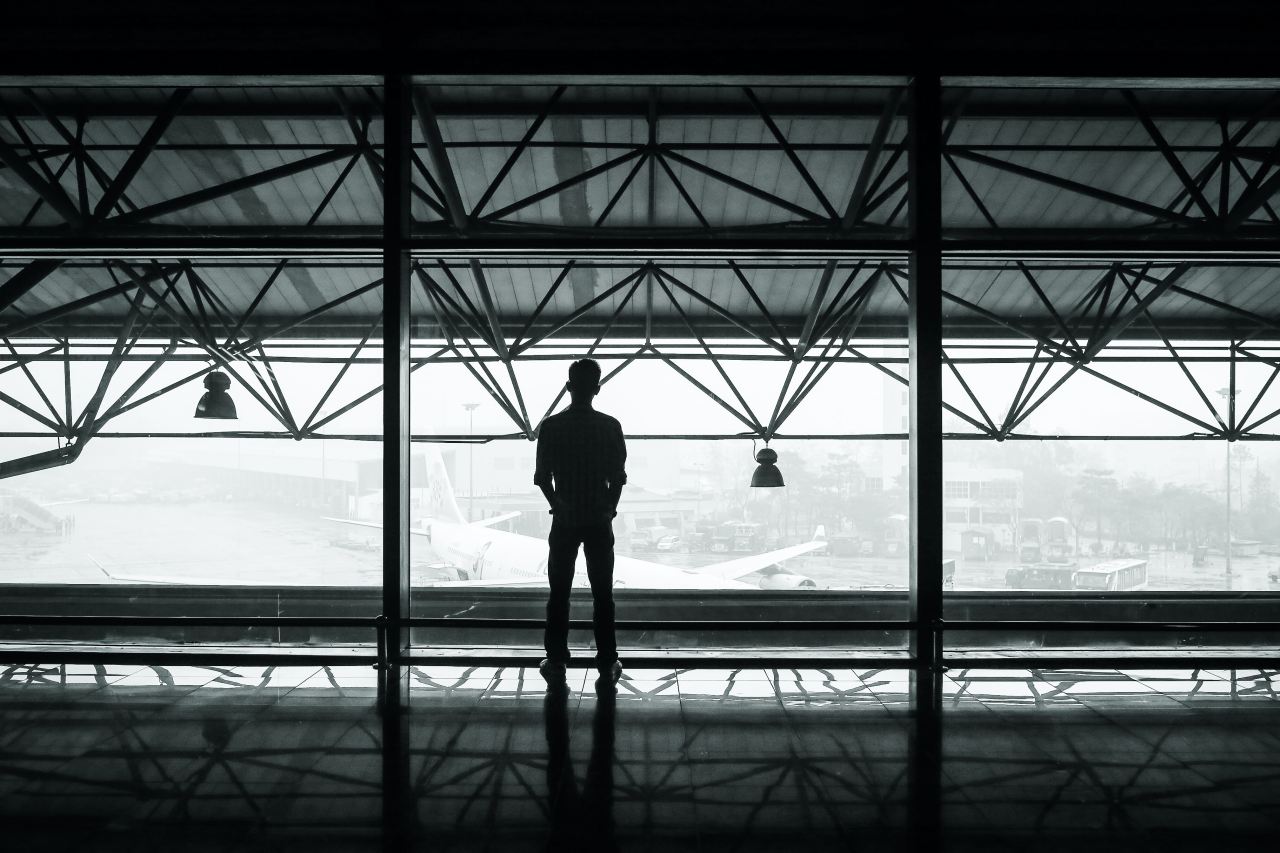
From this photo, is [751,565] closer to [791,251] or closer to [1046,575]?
[1046,575]

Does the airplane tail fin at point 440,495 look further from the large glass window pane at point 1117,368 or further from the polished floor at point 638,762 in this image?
the polished floor at point 638,762

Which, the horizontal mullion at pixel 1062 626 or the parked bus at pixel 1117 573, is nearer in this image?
the horizontal mullion at pixel 1062 626

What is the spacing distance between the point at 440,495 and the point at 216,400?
61.0ft

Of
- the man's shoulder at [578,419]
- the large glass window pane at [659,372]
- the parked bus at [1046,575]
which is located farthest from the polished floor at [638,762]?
the parked bus at [1046,575]

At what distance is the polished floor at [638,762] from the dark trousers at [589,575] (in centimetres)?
21

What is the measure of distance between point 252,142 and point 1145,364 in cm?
1213

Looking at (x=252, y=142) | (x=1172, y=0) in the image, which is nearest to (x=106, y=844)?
(x=1172, y=0)

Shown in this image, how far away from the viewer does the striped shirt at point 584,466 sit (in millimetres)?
4320

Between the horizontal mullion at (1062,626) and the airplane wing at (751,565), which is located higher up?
the horizontal mullion at (1062,626)

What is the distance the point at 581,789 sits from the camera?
9.34 feet

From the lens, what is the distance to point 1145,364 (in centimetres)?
1223

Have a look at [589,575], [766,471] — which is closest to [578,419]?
[589,575]

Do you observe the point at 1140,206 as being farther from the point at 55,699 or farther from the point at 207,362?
the point at 207,362

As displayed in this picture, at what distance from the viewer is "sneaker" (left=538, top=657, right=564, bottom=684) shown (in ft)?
14.0
